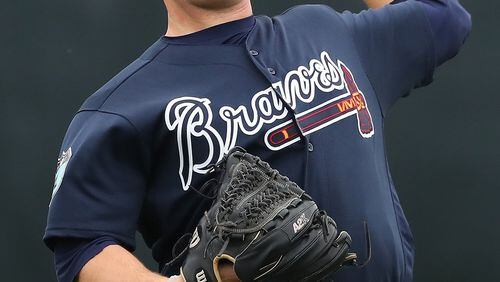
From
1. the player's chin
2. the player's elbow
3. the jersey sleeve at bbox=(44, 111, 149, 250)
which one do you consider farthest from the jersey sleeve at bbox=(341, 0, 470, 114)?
the jersey sleeve at bbox=(44, 111, 149, 250)

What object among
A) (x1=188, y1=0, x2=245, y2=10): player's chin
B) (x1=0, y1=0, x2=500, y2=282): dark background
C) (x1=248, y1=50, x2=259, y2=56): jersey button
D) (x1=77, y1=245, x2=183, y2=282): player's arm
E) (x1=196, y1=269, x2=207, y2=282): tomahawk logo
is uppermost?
(x1=188, y1=0, x2=245, y2=10): player's chin

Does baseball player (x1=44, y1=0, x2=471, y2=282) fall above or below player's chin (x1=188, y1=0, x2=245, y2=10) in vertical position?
below

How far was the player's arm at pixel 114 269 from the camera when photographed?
189 cm

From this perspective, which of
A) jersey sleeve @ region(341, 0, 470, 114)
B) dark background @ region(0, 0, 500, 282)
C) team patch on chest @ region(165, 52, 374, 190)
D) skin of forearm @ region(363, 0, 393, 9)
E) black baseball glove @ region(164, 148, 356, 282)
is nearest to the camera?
black baseball glove @ region(164, 148, 356, 282)

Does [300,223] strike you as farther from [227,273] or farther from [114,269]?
[114,269]

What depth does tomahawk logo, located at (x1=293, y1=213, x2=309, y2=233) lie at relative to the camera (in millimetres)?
1704

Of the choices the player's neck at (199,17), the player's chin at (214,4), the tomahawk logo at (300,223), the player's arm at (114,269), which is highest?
the player's chin at (214,4)

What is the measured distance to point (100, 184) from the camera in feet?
6.46

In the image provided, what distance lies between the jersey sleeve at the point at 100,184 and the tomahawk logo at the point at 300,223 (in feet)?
1.29

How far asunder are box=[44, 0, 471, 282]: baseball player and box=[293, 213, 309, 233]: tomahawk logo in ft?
0.90

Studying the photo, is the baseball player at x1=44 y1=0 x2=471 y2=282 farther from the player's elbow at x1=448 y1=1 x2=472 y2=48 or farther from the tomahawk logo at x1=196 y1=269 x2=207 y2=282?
the player's elbow at x1=448 y1=1 x2=472 y2=48

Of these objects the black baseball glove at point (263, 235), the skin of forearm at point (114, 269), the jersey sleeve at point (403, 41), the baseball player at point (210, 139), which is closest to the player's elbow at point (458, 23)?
the jersey sleeve at point (403, 41)

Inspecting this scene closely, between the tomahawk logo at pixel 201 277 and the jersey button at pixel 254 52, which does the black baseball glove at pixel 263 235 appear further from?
the jersey button at pixel 254 52

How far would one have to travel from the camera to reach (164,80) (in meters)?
2.06
